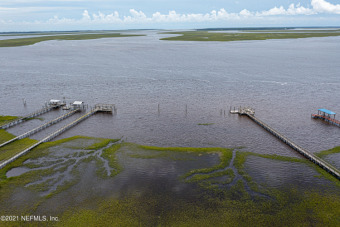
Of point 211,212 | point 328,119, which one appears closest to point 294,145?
point 328,119

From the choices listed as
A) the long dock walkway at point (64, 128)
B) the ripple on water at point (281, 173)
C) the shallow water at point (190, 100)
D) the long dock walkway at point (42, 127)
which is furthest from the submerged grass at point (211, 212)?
the long dock walkway at point (42, 127)

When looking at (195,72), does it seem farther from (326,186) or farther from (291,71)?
(326,186)

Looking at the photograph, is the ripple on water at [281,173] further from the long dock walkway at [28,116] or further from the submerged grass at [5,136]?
the long dock walkway at [28,116]

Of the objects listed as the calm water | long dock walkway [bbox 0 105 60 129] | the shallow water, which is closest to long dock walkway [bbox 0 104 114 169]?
the calm water

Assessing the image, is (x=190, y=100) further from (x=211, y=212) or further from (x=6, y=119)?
(x=6, y=119)

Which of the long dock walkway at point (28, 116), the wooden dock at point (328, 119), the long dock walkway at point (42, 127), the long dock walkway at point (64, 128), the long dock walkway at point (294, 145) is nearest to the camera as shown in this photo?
the long dock walkway at point (294, 145)

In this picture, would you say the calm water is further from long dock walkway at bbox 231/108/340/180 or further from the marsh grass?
the marsh grass
